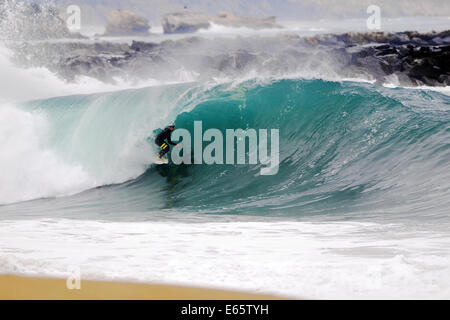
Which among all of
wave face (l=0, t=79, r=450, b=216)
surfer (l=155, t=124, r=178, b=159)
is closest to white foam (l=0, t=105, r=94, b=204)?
wave face (l=0, t=79, r=450, b=216)

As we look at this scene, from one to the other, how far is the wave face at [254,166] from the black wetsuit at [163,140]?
42 cm

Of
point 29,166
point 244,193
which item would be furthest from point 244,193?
point 29,166

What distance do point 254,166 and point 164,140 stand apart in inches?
62.1

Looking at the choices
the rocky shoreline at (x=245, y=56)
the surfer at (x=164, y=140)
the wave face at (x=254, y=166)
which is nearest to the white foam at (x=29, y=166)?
the wave face at (x=254, y=166)

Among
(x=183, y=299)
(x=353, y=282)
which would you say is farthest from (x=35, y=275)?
(x=353, y=282)

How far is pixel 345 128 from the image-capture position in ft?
28.7

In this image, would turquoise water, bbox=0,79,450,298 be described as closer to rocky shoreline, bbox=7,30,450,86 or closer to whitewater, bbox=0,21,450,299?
whitewater, bbox=0,21,450,299

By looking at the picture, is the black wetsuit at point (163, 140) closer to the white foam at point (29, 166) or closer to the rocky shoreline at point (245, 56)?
the white foam at point (29, 166)

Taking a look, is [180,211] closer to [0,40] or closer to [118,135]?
[118,135]

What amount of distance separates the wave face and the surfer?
42 cm

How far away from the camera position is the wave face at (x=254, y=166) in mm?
6949
